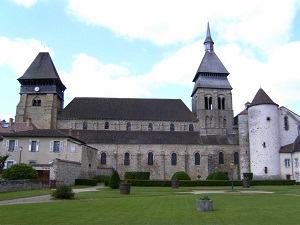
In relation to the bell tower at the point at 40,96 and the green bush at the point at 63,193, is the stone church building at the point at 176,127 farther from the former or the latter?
the green bush at the point at 63,193

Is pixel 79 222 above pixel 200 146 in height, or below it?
below

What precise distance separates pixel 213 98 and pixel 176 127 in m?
8.75

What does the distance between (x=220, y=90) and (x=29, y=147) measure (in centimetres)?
3630

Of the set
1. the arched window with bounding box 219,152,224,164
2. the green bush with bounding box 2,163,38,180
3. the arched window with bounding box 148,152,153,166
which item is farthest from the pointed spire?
the green bush with bounding box 2,163,38,180

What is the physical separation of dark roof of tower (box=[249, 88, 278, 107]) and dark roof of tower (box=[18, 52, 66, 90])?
107 ft

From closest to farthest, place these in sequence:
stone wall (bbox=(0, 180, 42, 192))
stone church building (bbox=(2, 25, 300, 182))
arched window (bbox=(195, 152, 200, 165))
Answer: stone wall (bbox=(0, 180, 42, 192)) < stone church building (bbox=(2, 25, 300, 182)) < arched window (bbox=(195, 152, 200, 165))

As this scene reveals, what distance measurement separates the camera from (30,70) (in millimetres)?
56875

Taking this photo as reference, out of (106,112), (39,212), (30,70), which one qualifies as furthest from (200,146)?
(39,212)

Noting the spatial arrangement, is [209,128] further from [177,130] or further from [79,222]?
[79,222]

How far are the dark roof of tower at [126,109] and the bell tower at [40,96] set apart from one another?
2284 mm

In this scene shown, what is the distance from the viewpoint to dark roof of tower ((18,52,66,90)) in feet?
183

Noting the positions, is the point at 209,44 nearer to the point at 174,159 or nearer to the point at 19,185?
the point at 174,159

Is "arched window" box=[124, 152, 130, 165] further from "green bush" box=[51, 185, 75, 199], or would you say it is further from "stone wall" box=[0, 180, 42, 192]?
"green bush" box=[51, 185, 75, 199]

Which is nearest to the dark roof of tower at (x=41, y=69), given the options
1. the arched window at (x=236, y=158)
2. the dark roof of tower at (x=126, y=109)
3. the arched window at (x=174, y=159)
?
the dark roof of tower at (x=126, y=109)
